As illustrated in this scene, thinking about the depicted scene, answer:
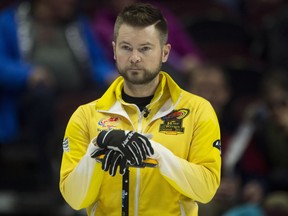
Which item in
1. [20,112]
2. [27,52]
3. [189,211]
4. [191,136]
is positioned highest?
[27,52]

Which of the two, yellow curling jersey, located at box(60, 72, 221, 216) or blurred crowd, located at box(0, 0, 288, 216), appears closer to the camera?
yellow curling jersey, located at box(60, 72, 221, 216)

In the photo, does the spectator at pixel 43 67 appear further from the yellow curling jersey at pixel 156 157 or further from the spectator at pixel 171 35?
the yellow curling jersey at pixel 156 157

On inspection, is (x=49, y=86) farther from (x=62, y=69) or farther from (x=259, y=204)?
(x=259, y=204)

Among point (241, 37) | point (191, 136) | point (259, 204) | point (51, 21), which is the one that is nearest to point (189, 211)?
point (191, 136)

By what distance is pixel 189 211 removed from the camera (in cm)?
423

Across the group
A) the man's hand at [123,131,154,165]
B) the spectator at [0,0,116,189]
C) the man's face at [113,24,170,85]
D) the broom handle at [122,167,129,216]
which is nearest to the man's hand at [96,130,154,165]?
the man's hand at [123,131,154,165]

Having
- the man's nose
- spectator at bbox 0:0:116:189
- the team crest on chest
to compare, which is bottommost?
the team crest on chest

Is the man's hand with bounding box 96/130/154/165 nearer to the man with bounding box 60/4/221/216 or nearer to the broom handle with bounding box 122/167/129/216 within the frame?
the man with bounding box 60/4/221/216

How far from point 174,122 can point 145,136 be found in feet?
0.94

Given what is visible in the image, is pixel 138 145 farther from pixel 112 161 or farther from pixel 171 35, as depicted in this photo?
pixel 171 35

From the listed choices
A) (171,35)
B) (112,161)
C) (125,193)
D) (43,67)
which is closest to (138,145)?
(112,161)

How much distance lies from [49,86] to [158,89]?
3310mm

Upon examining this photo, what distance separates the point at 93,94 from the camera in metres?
7.53

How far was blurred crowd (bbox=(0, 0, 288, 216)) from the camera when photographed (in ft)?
23.7
